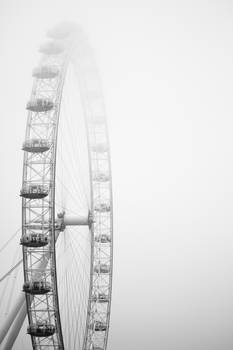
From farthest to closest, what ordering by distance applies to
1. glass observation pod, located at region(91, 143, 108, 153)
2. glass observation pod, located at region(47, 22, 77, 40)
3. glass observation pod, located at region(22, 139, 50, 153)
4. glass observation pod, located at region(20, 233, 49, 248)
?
glass observation pod, located at region(91, 143, 108, 153) < glass observation pod, located at region(47, 22, 77, 40) < glass observation pod, located at region(22, 139, 50, 153) < glass observation pod, located at region(20, 233, 49, 248)

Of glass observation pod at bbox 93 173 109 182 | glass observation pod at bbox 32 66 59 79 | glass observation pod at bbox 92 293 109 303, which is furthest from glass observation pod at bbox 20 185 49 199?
glass observation pod at bbox 92 293 109 303

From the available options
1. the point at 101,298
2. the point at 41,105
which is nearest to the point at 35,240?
the point at 41,105

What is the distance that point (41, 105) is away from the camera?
61.3 feet

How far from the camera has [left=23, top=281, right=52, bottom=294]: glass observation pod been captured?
1723cm

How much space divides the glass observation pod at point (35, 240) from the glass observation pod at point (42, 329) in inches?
179

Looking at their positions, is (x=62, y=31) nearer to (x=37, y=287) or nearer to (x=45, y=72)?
(x=45, y=72)

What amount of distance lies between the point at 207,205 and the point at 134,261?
19.8m

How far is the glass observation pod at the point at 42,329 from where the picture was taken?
57.4 ft

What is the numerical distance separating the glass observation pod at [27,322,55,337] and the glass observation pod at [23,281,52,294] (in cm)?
197

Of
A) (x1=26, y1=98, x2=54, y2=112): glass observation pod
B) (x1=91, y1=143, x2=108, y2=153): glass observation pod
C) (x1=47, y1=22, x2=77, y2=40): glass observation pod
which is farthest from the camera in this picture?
(x1=91, y1=143, x2=108, y2=153): glass observation pod

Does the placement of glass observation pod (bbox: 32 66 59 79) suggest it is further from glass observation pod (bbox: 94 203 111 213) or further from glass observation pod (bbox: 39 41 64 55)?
glass observation pod (bbox: 94 203 111 213)

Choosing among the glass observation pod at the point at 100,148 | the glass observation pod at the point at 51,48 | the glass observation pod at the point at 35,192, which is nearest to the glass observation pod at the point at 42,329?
the glass observation pod at the point at 35,192

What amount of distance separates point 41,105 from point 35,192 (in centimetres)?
522

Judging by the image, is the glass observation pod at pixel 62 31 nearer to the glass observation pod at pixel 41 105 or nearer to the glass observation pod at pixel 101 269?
the glass observation pod at pixel 41 105
